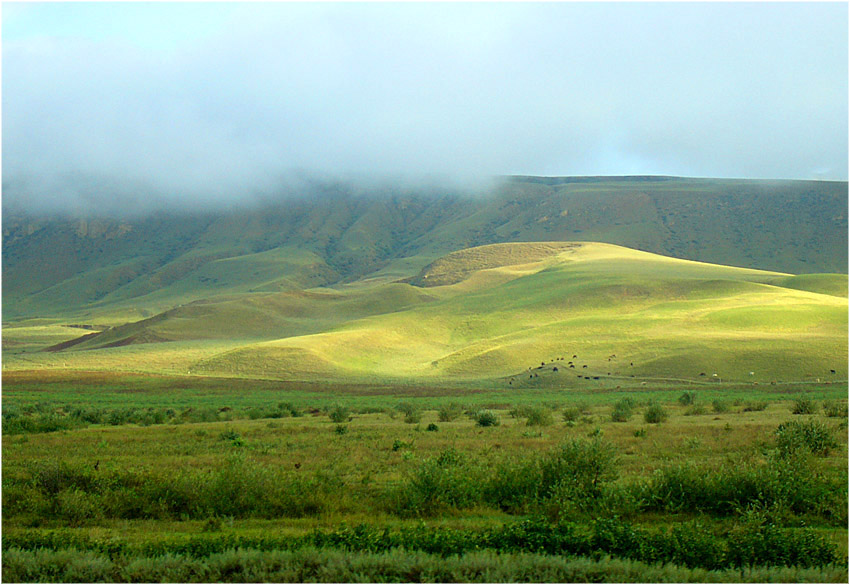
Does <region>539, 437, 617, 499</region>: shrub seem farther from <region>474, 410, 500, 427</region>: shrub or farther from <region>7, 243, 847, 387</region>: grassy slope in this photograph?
<region>7, 243, 847, 387</region>: grassy slope

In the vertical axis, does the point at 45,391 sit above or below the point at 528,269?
below

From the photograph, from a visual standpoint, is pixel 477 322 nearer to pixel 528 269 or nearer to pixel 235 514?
pixel 528 269

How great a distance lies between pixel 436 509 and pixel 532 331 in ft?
271

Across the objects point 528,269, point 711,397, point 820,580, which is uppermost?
point 528,269

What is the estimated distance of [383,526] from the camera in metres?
12.3

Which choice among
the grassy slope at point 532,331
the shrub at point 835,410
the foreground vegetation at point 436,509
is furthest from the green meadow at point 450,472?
the grassy slope at point 532,331

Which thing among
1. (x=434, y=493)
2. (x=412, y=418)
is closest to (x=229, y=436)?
(x=412, y=418)

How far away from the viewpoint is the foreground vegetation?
9664 millimetres

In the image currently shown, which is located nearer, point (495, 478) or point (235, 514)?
point (235, 514)

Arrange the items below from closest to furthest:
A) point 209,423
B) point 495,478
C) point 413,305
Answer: point 495,478, point 209,423, point 413,305

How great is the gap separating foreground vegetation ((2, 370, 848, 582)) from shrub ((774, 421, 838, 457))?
0.25ft

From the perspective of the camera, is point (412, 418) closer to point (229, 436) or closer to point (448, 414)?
point (448, 414)

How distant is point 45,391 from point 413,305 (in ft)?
270

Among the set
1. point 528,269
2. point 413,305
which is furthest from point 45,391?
point 528,269
